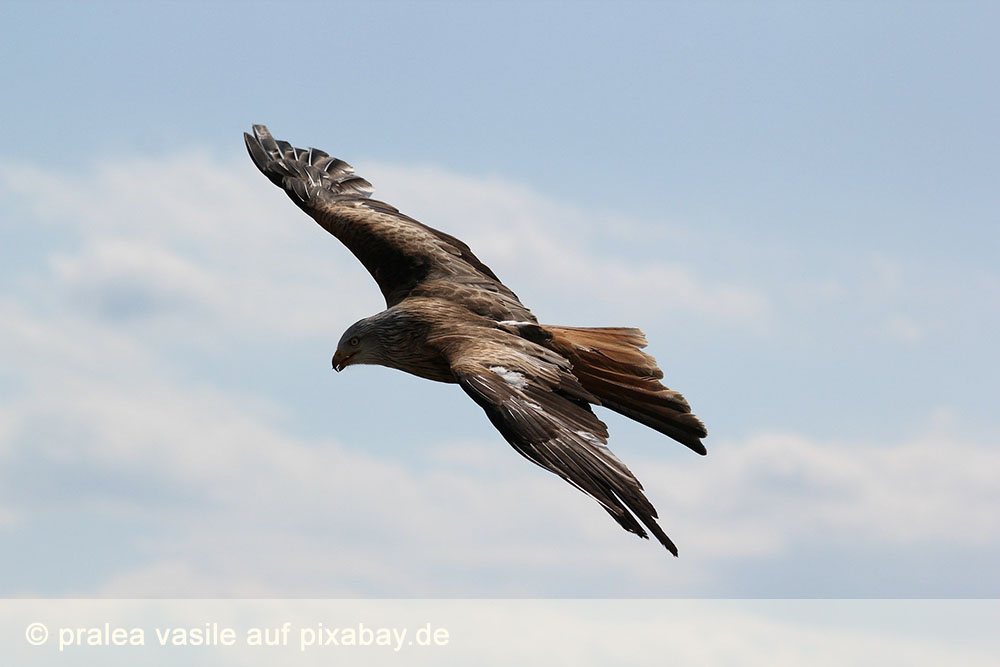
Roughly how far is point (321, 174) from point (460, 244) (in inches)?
92.5

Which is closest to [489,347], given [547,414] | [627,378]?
[547,414]

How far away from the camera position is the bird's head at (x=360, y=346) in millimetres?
10570

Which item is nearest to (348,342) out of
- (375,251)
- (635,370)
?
(375,251)

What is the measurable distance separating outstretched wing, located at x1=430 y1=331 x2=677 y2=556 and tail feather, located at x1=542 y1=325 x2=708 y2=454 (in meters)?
0.51

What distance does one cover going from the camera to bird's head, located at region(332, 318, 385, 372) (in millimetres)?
10570

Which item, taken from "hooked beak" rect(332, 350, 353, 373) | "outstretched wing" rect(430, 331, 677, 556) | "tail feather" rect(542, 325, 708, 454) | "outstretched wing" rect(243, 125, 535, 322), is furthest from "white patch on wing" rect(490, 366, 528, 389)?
"hooked beak" rect(332, 350, 353, 373)

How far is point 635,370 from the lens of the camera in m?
10.4

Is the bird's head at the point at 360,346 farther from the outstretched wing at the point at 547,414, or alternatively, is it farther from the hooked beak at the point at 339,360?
the outstretched wing at the point at 547,414

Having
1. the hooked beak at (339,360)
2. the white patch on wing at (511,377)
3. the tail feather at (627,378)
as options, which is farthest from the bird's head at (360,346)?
the white patch on wing at (511,377)

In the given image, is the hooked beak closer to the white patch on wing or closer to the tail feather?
the tail feather

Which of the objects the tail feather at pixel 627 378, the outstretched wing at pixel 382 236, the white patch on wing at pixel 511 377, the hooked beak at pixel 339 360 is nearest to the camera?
the white patch on wing at pixel 511 377

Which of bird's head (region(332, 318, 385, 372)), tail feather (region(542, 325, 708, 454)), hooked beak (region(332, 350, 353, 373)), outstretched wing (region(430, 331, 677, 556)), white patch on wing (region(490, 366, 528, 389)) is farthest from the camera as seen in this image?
hooked beak (region(332, 350, 353, 373))

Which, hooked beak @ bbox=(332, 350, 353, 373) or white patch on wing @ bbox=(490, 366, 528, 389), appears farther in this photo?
hooked beak @ bbox=(332, 350, 353, 373)

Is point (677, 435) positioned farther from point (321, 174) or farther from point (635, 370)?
point (321, 174)
